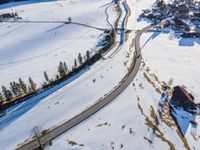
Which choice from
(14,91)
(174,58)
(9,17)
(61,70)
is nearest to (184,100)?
(174,58)

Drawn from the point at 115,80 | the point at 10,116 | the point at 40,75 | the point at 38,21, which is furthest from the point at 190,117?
the point at 38,21

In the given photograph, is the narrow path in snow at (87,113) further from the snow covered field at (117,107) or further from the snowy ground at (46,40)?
the snowy ground at (46,40)

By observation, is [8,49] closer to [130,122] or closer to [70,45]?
[70,45]

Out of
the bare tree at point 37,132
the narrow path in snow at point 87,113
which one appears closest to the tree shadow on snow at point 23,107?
the bare tree at point 37,132

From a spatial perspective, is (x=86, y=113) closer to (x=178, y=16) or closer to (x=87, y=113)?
(x=87, y=113)

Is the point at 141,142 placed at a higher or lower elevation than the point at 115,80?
lower

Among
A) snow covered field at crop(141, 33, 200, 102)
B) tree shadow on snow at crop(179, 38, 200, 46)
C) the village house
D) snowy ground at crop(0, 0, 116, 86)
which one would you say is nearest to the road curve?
snow covered field at crop(141, 33, 200, 102)

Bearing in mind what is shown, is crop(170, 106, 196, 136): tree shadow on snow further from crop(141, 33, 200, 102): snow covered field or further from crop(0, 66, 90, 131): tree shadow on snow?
crop(0, 66, 90, 131): tree shadow on snow

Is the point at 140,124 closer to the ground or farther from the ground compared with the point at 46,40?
closer to the ground
